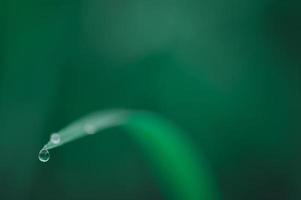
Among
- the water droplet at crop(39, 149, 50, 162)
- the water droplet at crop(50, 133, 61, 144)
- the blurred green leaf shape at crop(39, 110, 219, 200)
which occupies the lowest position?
the blurred green leaf shape at crop(39, 110, 219, 200)

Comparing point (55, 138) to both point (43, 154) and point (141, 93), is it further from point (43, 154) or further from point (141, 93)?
point (141, 93)

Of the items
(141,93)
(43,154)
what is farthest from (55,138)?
(141,93)

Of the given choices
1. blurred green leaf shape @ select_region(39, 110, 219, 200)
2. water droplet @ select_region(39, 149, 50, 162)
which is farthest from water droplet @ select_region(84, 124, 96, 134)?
water droplet @ select_region(39, 149, 50, 162)

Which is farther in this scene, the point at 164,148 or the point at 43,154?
the point at 164,148

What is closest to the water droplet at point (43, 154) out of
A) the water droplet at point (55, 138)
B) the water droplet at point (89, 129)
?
the water droplet at point (55, 138)

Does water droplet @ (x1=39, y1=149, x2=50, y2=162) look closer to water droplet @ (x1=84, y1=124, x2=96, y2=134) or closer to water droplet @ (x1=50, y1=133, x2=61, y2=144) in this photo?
water droplet @ (x1=50, y1=133, x2=61, y2=144)

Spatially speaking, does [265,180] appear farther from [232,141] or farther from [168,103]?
[168,103]
